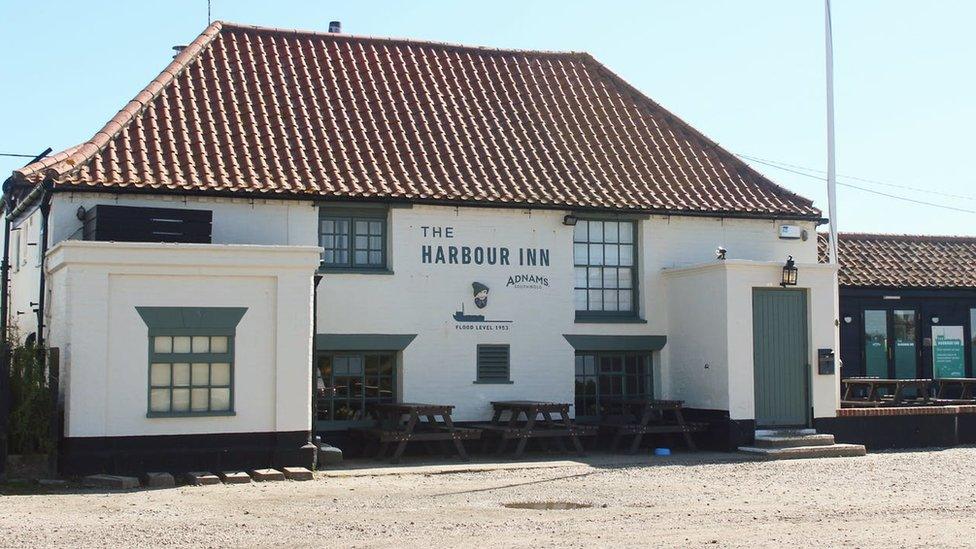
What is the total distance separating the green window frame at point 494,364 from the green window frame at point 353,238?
6.95ft

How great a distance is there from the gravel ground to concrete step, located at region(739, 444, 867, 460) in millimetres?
1549

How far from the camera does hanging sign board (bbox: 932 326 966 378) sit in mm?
26922

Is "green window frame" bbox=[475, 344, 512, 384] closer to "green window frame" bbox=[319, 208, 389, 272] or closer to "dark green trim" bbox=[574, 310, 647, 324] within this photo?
"dark green trim" bbox=[574, 310, 647, 324]

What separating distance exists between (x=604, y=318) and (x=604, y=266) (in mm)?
887

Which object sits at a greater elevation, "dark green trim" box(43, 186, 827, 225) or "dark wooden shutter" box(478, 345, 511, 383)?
"dark green trim" box(43, 186, 827, 225)

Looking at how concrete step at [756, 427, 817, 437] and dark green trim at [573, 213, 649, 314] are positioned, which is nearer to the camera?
concrete step at [756, 427, 817, 437]

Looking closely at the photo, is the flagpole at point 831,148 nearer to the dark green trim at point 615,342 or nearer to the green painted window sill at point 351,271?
the dark green trim at point 615,342

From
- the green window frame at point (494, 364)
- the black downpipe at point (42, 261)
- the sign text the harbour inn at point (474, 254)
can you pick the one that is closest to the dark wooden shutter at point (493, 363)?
the green window frame at point (494, 364)

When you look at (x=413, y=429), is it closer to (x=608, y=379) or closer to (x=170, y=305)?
(x=608, y=379)

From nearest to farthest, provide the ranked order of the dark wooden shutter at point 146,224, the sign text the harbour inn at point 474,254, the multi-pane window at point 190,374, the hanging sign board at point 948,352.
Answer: the multi-pane window at point 190,374 → the dark wooden shutter at point 146,224 → the sign text the harbour inn at point 474,254 → the hanging sign board at point 948,352

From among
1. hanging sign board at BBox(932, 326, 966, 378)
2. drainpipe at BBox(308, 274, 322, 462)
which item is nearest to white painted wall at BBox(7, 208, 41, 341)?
drainpipe at BBox(308, 274, 322, 462)

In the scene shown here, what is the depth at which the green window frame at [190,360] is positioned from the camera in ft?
54.4

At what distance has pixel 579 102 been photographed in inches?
947

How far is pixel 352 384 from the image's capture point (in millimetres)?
19828
